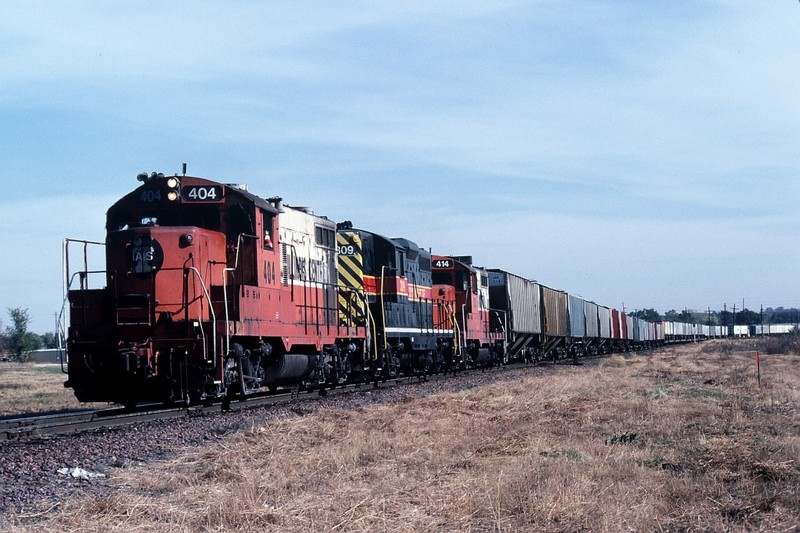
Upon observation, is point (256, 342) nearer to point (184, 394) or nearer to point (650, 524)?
point (184, 394)

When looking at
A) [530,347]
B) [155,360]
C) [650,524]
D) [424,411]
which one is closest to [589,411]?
[424,411]

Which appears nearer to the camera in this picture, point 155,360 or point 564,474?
point 564,474

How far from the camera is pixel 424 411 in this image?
1439 centimetres

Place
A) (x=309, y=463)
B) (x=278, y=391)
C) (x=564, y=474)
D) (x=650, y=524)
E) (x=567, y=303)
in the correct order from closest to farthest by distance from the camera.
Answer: (x=650, y=524) < (x=564, y=474) < (x=309, y=463) < (x=278, y=391) < (x=567, y=303)

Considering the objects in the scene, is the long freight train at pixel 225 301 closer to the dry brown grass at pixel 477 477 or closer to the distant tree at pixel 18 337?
the dry brown grass at pixel 477 477

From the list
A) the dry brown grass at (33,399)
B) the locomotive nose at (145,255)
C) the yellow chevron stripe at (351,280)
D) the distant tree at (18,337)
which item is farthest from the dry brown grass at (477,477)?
the distant tree at (18,337)

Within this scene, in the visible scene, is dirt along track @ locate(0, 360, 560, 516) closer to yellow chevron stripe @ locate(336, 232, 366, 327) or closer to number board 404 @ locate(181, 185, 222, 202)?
number board 404 @ locate(181, 185, 222, 202)

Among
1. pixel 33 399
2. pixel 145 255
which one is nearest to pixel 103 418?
pixel 145 255

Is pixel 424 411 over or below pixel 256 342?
below

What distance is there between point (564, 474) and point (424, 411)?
6599mm

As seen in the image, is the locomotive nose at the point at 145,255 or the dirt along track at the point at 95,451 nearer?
the dirt along track at the point at 95,451

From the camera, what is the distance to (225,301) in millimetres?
13812

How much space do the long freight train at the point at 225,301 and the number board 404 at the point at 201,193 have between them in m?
0.02

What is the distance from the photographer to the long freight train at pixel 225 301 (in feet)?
45.6
